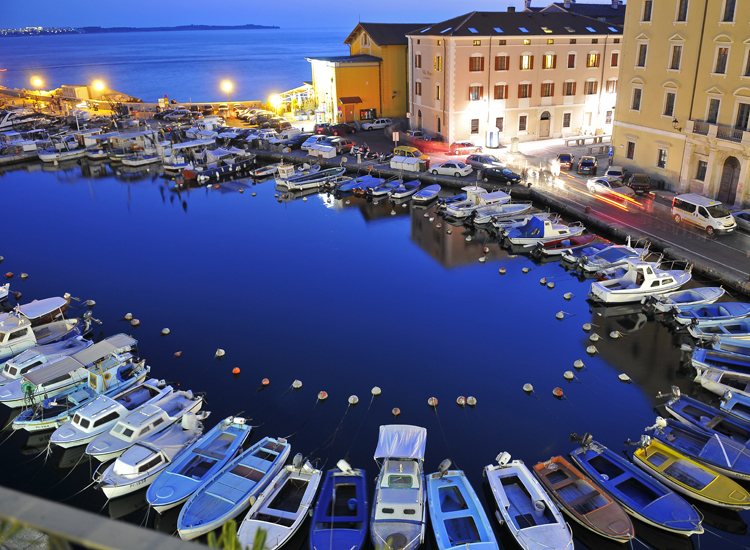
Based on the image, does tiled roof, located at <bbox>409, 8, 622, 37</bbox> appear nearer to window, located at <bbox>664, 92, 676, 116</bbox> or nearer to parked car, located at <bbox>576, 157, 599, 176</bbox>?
parked car, located at <bbox>576, 157, 599, 176</bbox>

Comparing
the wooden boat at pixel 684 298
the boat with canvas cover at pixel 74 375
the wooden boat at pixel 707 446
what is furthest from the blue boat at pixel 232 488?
the wooden boat at pixel 684 298

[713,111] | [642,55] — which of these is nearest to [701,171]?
[713,111]

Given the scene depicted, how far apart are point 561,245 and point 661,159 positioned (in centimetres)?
1226

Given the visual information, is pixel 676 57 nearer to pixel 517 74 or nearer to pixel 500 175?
pixel 500 175

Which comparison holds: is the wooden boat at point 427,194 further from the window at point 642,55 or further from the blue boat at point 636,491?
the blue boat at point 636,491

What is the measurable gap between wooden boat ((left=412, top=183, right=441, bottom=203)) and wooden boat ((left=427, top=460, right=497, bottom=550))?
93.4 feet

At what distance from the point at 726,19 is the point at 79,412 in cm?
3863

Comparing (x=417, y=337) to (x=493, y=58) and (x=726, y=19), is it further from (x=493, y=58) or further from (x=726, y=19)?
(x=493, y=58)

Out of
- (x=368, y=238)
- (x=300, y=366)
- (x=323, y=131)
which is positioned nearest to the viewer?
(x=300, y=366)

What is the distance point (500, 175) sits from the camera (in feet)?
139

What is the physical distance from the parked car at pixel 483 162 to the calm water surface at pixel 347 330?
9342 millimetres

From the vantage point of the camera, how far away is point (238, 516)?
1488 cm

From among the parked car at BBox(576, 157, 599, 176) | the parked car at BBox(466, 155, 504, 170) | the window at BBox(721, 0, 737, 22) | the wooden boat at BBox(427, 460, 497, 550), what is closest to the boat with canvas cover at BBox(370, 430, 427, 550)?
the wooden boat at BBox(427, 460, 497, 550)

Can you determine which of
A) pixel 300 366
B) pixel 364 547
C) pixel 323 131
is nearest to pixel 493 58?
pixel 323 131
